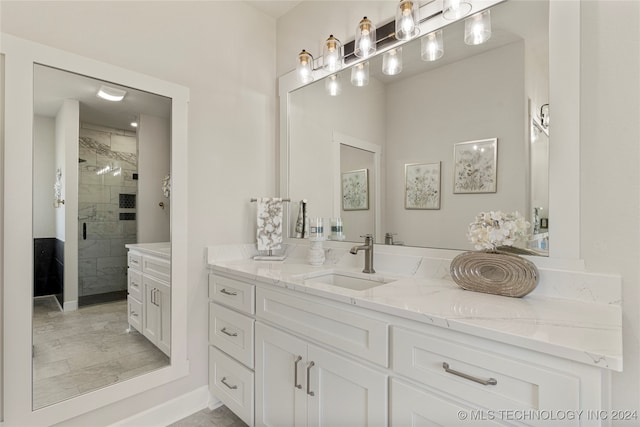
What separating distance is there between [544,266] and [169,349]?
1977 mm

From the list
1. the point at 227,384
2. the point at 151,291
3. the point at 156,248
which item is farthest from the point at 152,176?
the point at 227,384

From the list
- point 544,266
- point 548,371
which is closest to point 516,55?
point 544,266

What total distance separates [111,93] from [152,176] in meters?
0.47

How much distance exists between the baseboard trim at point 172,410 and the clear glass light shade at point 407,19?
2378mm

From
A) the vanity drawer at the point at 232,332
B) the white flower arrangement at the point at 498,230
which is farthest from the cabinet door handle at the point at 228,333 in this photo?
the white flower arrangement at the point at 498,230

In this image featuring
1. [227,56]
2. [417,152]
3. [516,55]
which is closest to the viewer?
[516,55]

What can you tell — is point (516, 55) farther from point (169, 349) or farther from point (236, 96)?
point (169, 349)

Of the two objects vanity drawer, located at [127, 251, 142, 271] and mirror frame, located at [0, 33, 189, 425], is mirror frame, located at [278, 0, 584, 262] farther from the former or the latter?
mirror frame, located at [0, 33, 189, 425]

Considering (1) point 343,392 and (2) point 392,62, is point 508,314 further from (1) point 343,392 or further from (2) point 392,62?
(2) point 392,62

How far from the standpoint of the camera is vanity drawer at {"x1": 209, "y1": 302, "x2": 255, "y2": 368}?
64.3 inches

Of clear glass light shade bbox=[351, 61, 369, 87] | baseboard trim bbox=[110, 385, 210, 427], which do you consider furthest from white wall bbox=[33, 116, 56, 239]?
clear glass light shade bbox=[351, 61, 369, 87]

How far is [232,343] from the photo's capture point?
5.74 feet

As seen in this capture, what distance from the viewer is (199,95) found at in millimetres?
1981

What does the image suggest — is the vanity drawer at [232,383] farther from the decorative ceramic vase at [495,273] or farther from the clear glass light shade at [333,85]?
the clear glass light shade at [333,85]
